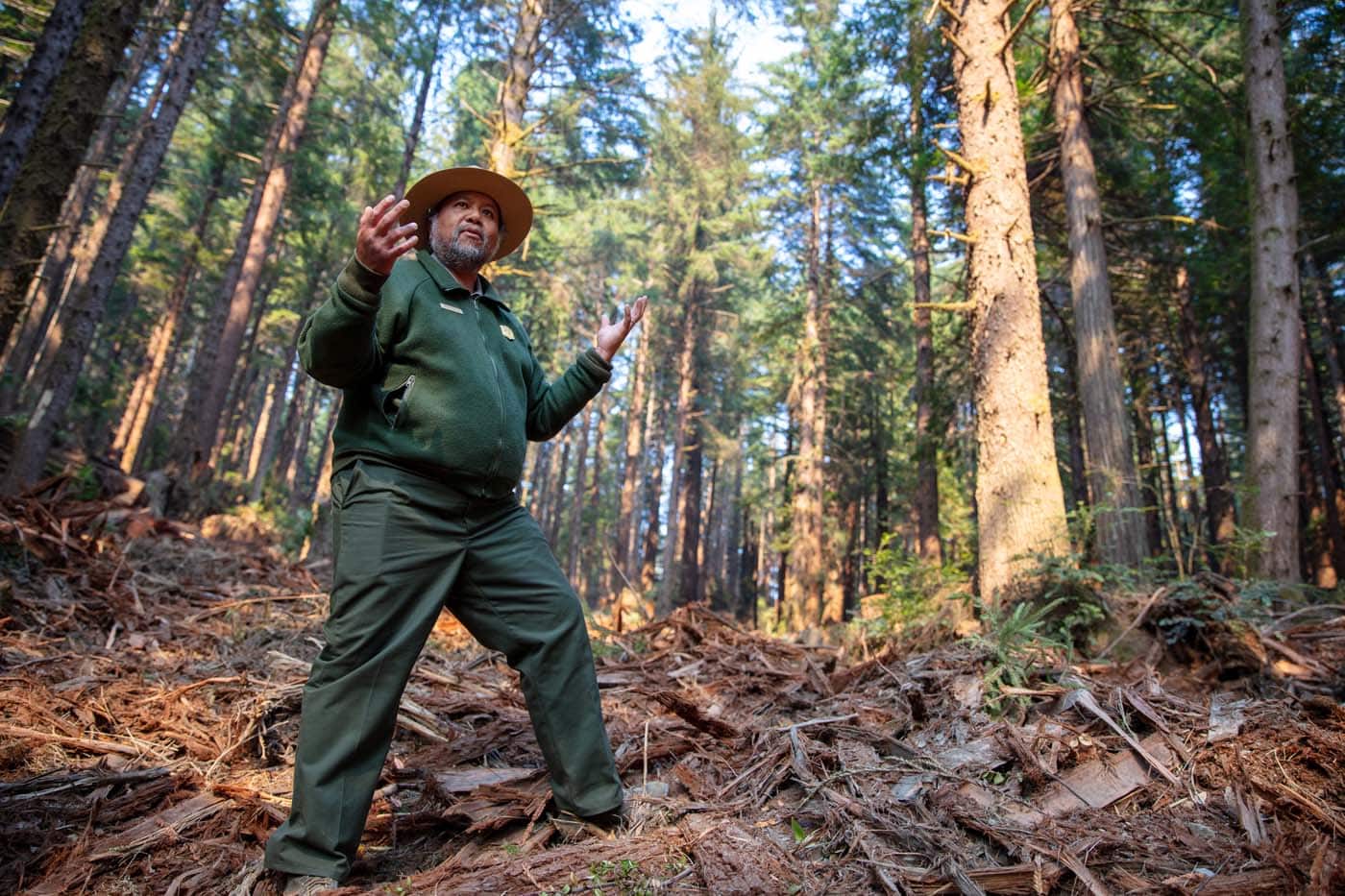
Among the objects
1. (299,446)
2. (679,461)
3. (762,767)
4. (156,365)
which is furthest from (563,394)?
(299,446)

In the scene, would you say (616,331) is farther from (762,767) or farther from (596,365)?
(762,767)

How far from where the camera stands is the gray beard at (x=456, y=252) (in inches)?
115

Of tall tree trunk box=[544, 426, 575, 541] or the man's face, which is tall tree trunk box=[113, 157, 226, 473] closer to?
the man's face

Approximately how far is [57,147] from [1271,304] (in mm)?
12347

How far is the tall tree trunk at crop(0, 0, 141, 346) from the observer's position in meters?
5.45

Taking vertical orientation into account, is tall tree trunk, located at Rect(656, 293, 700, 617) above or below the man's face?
above

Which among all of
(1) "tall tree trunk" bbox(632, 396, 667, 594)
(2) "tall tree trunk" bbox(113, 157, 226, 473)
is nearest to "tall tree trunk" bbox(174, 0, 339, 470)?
(2) "tall tree trunk" bbox(113, 157, 226, 473)

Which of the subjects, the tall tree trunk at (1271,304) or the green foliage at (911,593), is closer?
the green foliage at (911,593)

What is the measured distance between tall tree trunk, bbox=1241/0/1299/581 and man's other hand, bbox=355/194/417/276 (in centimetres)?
838

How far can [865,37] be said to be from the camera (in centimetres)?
1162

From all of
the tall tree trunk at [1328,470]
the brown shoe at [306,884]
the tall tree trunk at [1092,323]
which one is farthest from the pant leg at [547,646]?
the tall tree trunk at [1328,470]

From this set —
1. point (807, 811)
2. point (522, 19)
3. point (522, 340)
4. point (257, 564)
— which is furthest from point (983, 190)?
point (257, 564)

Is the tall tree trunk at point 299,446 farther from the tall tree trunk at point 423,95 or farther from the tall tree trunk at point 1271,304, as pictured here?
the tall tree trunk at point 1271,304

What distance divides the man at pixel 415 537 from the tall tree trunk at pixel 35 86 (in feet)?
15.0
